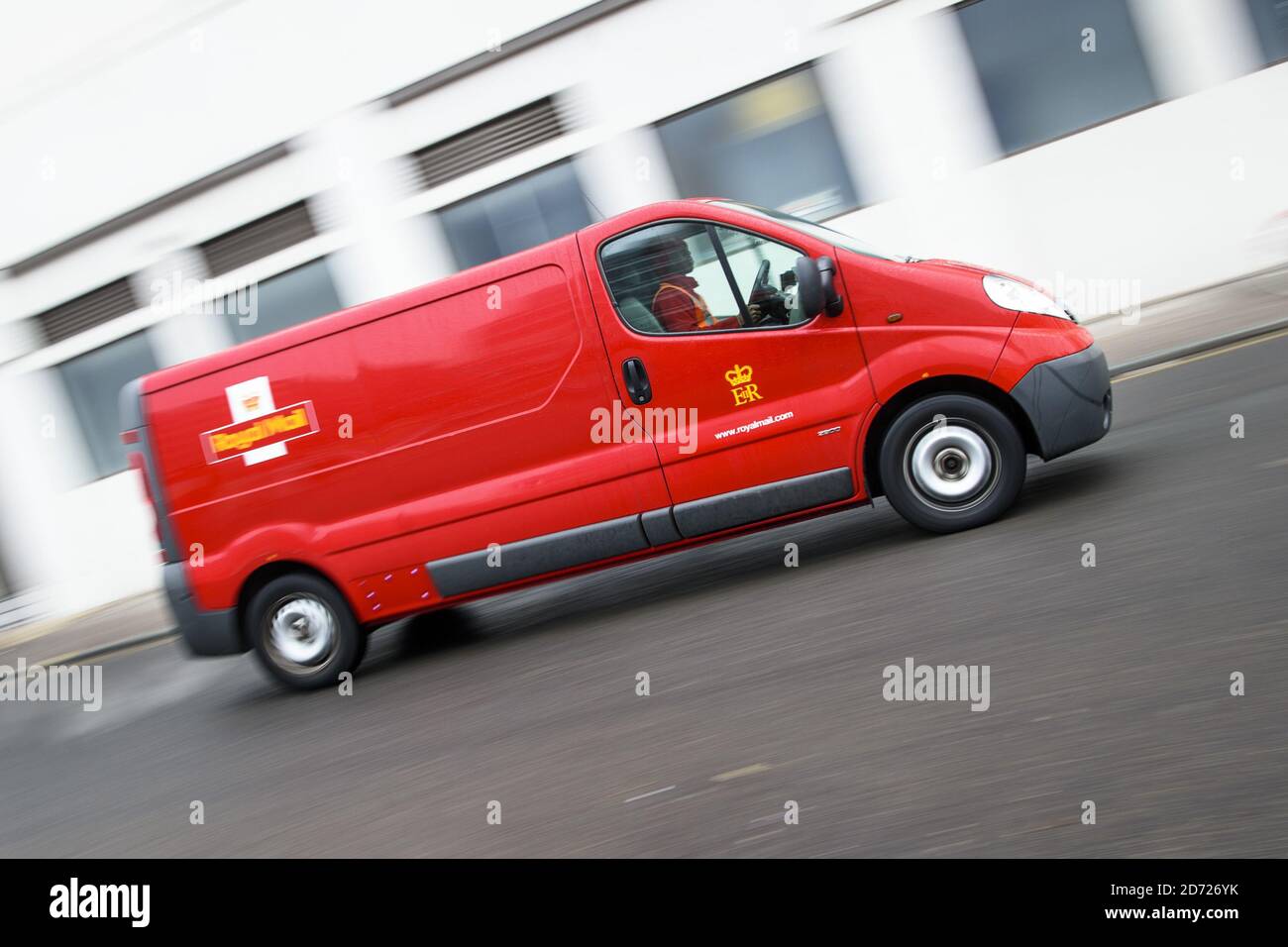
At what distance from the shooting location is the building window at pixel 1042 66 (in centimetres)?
1358

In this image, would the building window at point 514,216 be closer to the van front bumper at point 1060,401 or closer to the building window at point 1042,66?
the building window at point 1042,66

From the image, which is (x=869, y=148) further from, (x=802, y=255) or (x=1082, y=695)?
(x=1082, y=695)

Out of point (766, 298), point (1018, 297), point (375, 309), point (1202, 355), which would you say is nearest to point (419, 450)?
point (375, 309)

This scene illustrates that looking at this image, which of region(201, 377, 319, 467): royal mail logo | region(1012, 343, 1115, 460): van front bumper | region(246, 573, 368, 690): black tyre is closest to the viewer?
region(1012, 343, 1115, 460): van front bumper

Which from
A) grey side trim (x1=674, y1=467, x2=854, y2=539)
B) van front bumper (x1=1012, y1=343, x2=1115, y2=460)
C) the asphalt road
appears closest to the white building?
the asphalt road

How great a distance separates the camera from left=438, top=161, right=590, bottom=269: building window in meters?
14.7

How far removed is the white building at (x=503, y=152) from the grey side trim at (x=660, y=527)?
7.78 meters

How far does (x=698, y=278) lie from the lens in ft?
21.1

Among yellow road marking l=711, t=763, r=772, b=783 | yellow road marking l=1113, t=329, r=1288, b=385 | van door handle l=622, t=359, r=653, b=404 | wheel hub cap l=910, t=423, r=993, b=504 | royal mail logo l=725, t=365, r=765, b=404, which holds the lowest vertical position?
yellow road marking l=711, t=763, r=772, b=783

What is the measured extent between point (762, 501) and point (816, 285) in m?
→ 1.17

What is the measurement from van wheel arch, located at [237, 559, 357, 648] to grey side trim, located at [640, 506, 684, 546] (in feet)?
6.35

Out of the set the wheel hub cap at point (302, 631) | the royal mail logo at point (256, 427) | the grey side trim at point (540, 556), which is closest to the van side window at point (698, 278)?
the grey side trim at point (540, 556)

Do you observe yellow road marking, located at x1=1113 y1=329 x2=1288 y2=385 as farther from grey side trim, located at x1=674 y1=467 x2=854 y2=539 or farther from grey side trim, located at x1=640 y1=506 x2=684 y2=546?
grey side trim, located at x1=640 y1=506 x2=684 y2=546

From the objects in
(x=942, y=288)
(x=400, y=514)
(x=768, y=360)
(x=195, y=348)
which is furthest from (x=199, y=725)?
Result: (x=195, y=348)
